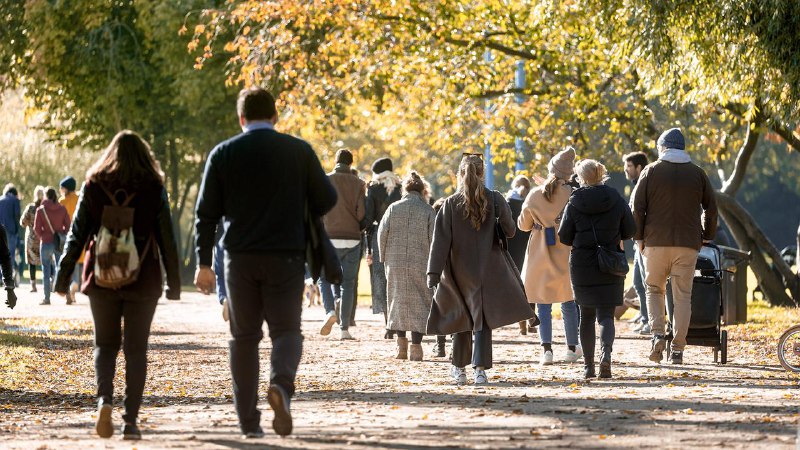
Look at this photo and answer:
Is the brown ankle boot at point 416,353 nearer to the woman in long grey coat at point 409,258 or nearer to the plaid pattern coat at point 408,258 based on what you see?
the woman in long grey coat at point 409,258

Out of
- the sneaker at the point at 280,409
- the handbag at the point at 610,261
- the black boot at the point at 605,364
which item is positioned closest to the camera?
the sneaker at the point at 280,409

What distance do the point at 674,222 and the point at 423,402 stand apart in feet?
11.4

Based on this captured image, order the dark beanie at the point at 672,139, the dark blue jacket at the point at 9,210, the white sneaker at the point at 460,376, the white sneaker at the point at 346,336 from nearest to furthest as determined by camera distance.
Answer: the white sneaker at the point at 460,376, the dark beanie at the point at 672,139, the white sneaker at the point at 346,336, the dark blue jacket at the point at 9,210

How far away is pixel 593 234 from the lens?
11.7 meters

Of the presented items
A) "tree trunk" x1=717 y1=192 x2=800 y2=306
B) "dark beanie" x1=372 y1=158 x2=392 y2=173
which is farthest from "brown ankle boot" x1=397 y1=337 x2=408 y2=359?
"tree trunk" x1=717 y1=192 x2=800 y2=306

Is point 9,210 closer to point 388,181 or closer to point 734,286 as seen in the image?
point 388,181

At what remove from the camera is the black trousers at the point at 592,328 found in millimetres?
11680

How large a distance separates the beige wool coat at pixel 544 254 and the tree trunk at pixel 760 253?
9273 mm

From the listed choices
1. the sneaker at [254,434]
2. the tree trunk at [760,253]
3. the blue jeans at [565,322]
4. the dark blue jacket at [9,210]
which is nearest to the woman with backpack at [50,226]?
the dark blue jacket at [9,210]

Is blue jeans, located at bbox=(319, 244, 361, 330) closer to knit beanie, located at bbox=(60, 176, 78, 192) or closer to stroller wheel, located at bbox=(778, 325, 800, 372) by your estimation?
stroller wheel, located at bbox=(778, 325, 800, 372)

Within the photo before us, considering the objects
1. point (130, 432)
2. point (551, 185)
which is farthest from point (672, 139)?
point (130, 432)

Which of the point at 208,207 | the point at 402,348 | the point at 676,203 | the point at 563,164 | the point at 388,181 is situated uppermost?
the point at 388,181

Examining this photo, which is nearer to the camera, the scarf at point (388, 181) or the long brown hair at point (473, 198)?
the long brown hair at point (473, 198)

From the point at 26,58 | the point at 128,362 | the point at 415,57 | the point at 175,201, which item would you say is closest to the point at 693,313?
the point at 128,362
